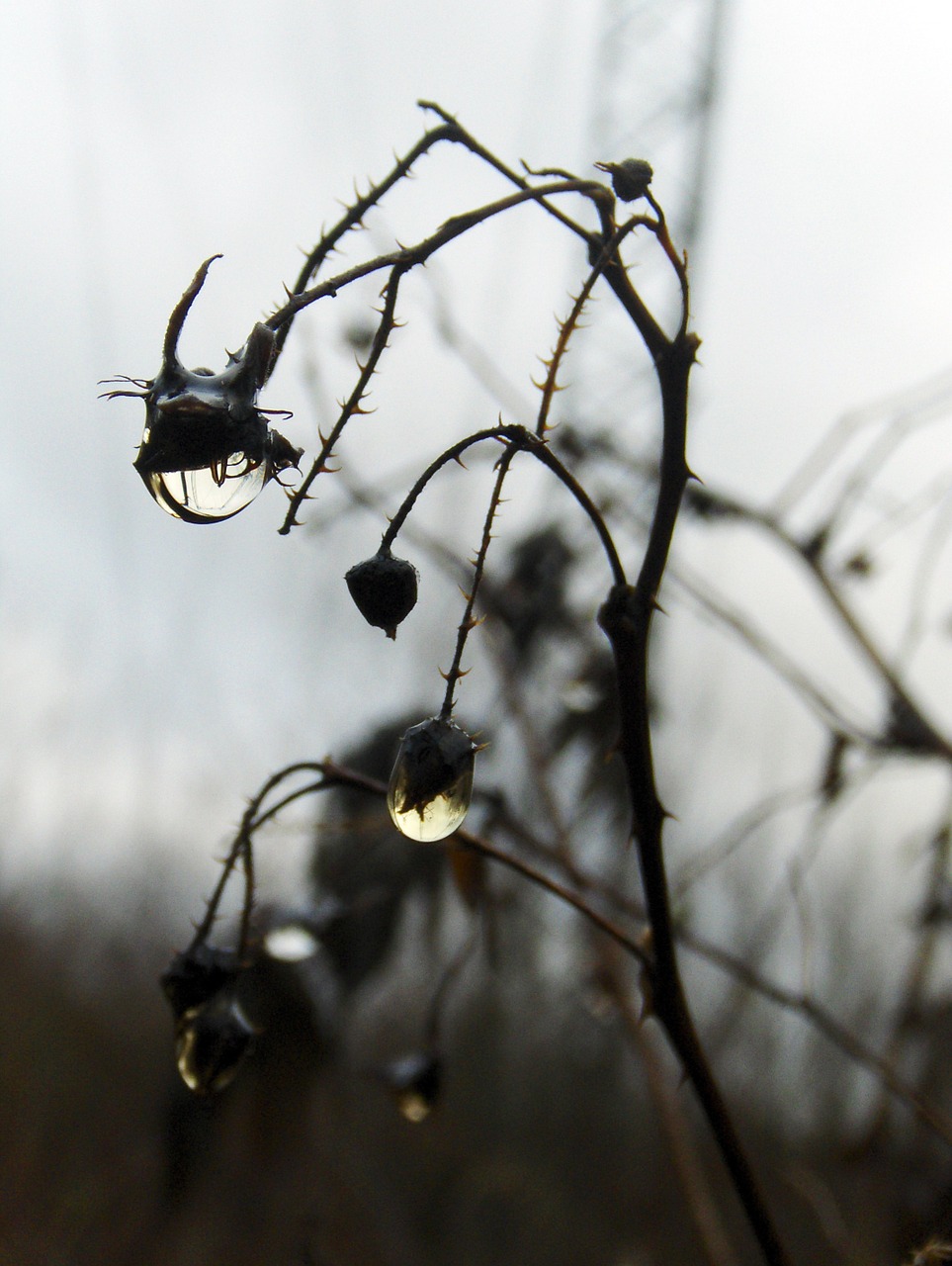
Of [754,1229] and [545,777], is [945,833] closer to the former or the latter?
[545,777]

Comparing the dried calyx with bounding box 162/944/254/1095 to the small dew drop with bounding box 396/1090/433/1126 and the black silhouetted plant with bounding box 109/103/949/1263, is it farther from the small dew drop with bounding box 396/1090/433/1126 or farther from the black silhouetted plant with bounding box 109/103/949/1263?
the small dew drop with bounding box 396/1090/433/1126

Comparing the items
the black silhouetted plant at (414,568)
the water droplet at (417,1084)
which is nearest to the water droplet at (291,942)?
the water droplet at (417,1084)

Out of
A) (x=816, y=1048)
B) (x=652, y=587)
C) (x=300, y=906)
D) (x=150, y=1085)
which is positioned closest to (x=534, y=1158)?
(x=816, y=1048)

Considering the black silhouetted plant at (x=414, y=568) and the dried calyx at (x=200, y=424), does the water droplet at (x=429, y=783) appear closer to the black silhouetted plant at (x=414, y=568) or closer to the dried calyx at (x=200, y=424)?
the black silhouetted plant at (x=414, y=568)

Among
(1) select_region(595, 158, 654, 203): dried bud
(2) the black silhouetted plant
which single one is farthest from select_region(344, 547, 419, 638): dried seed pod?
(1) select_region(595, 158, 654, 203): dried bud

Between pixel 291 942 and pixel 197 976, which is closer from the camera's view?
pixel 197 976

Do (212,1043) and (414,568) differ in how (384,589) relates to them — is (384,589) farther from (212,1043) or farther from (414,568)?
(212,1043)

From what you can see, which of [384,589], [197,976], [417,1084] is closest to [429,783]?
[384,589]
